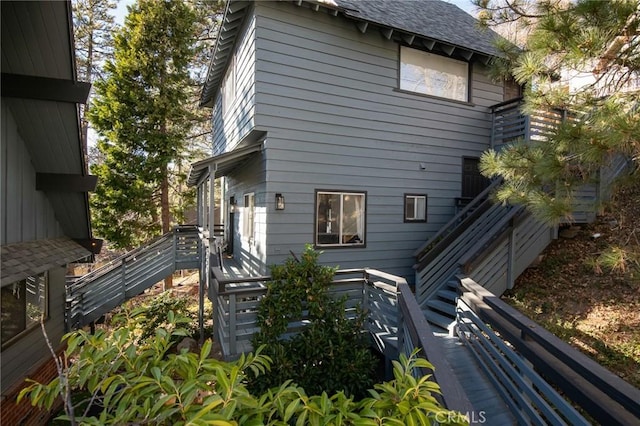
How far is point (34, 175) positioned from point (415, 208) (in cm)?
717

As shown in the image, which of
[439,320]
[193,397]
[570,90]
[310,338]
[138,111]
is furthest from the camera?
[138,111]

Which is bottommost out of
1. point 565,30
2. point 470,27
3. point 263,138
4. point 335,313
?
point 335,313

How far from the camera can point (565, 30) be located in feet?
11.6

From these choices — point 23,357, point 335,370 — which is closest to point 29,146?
point 23,357

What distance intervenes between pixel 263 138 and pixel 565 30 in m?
4.77

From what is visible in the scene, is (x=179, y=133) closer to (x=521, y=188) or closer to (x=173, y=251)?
(x=173, y=251)

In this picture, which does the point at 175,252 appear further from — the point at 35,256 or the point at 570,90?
the point at 570,90

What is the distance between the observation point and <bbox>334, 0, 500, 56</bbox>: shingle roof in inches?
272

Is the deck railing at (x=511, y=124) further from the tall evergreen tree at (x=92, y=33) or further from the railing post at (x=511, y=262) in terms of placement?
the tall evergreen tree at (x=92, y=33)

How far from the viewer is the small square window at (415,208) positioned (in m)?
7.69

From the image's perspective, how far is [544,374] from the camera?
2.85 m

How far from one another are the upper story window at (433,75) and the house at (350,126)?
1.2 inches

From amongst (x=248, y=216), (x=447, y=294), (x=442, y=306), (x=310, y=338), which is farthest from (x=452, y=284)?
(x=248, y=216)

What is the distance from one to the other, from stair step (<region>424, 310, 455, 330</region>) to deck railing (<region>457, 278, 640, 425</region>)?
38.8 inches
